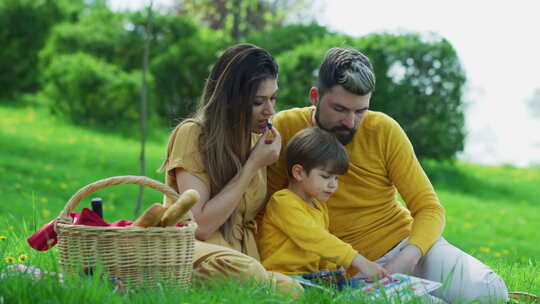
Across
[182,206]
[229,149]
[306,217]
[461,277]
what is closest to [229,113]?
[229,149]

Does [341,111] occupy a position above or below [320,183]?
above

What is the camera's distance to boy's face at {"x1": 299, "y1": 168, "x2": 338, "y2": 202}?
3.44 m

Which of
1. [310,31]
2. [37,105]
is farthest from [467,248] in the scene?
[37,105]

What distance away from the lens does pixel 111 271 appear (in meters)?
2.87

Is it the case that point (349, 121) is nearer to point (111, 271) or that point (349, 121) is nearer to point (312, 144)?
point (312, 144)

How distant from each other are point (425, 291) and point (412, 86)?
32.3 feet

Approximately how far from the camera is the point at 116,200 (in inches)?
358

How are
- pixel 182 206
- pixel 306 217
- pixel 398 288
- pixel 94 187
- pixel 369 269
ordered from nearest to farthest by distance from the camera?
1. pixel 182 206
2. pixel 94 187
3. pixel 398 288
4. pixel 369 269
5. pixel 306 217

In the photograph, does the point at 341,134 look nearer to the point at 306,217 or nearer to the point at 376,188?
the point at 376,188

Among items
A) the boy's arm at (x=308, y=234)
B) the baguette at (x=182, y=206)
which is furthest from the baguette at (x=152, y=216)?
the boy's arm at (x=308, y=234)

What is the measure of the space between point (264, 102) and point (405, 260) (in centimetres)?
110

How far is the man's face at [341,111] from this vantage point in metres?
3.54

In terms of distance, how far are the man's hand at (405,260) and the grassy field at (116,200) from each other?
0.55m

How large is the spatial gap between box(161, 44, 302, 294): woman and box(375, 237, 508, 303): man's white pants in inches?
37.7
